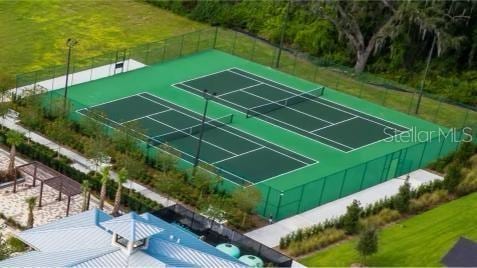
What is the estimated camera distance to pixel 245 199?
151ft

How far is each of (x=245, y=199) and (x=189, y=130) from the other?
10557 mm

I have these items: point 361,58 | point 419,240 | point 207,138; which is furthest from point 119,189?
point 361,58

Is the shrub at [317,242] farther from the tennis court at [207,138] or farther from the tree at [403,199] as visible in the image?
the tennis court at [207,138]

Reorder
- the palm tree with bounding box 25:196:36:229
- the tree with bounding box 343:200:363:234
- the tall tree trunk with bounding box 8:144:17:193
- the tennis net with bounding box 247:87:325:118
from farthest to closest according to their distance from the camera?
the tennis net with bounding box 247:87:325:118
the tall tree trunk with bounding box 8:144:17:193
the tree with bounding box 343:200:363:234
the palm tree with bounding box 25:196:36:229

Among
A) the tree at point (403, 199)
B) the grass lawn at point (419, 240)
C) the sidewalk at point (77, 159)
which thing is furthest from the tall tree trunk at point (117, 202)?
the tree at point (403, 199)

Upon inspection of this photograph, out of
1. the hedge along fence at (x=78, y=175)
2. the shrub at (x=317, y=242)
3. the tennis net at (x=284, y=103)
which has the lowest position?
the hedge along fence at (x=78, y=175)

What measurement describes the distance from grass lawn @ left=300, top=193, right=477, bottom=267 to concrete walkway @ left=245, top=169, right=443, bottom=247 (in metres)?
2.49

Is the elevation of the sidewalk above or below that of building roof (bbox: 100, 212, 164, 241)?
below

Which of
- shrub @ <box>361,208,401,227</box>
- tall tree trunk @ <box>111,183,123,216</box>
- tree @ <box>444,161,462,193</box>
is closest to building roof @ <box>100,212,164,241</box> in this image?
tall tree trunk @ <box>111,183,123,216</box>

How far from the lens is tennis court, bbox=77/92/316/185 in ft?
172

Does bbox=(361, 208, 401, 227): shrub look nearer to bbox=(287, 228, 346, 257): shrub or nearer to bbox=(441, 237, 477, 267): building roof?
bbox=(287, 228, 346, 257): shrub

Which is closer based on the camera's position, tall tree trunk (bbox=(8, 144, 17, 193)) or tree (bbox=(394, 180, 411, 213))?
tall tree trunk (bbox=(8, 144, 17, 193))

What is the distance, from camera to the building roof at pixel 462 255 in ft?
136

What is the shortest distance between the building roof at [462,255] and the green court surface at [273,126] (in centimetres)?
827
